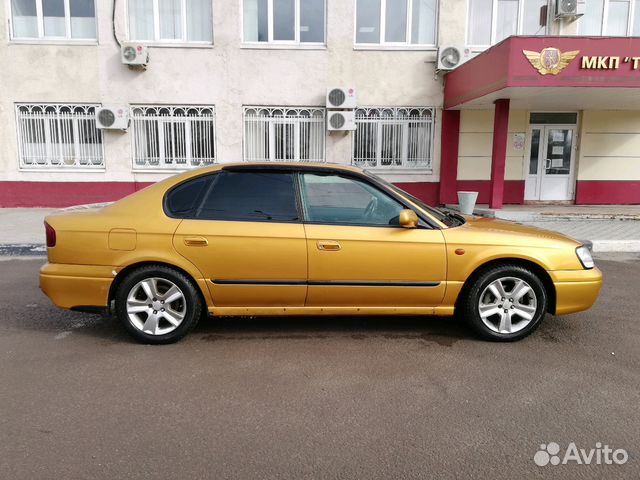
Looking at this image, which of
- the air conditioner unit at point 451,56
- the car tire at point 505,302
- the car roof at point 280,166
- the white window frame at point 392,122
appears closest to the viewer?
the car tire at point 505,302

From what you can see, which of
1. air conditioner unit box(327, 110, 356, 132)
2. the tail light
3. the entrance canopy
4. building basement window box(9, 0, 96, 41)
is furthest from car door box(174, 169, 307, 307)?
building basement window box(9, 0, 96, 41)

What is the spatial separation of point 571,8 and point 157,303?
13447mm

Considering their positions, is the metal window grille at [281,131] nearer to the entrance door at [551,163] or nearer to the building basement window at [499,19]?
the building basement window at [499,19]

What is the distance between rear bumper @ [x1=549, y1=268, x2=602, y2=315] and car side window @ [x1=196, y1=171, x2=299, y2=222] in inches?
90.7

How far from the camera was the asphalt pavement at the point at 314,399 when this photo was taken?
259 centimetres

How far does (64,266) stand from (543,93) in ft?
34.2

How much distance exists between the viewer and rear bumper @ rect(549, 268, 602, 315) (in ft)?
13.7

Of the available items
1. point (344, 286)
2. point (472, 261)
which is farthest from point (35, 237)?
point (472, 261)

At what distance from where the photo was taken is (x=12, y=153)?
13398mm

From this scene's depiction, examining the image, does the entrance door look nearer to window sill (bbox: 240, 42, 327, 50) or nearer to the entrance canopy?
the entrance canopy

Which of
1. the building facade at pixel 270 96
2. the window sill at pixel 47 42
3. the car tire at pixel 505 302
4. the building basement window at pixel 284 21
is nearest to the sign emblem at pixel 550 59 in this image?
the building facade at pixel 270 96

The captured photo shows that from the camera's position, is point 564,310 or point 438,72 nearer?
point 564,310

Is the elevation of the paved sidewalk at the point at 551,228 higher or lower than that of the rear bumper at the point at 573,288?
lower

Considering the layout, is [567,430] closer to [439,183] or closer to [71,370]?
[71,370]
